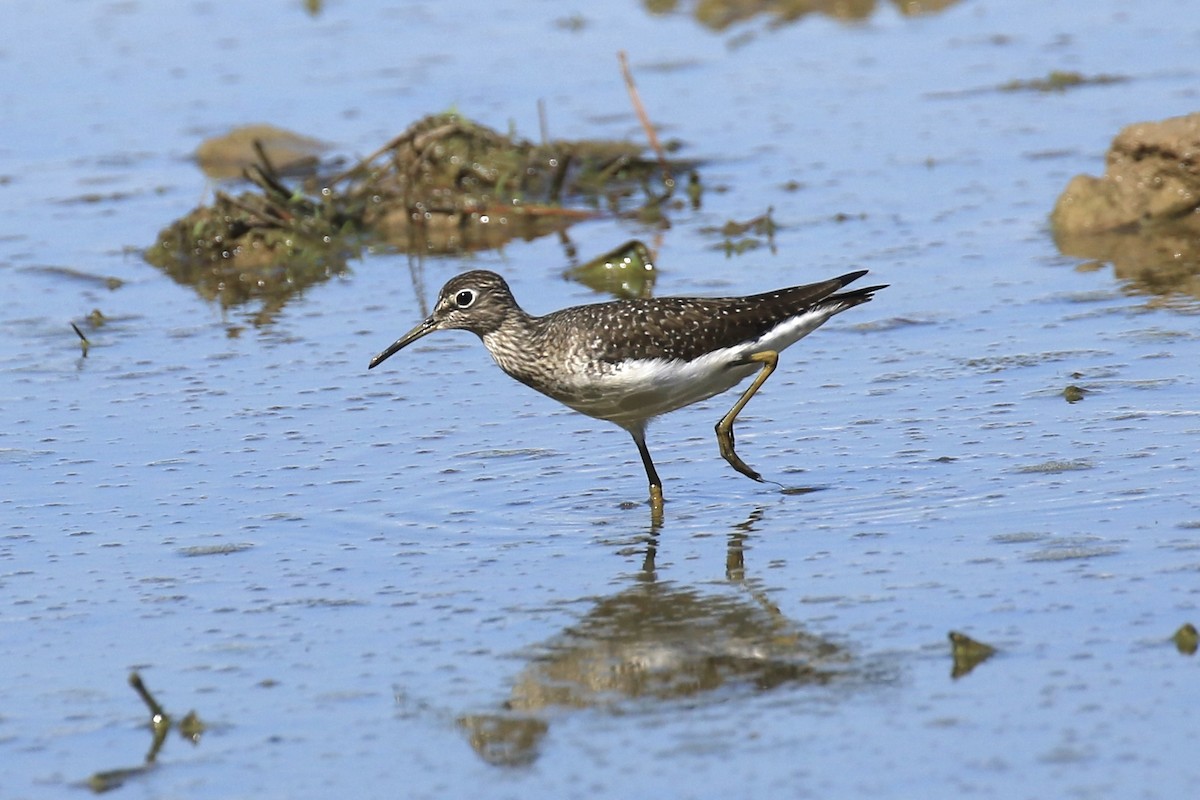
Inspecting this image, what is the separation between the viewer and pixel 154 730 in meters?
5.93

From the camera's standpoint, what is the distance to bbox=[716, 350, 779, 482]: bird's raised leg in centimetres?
829

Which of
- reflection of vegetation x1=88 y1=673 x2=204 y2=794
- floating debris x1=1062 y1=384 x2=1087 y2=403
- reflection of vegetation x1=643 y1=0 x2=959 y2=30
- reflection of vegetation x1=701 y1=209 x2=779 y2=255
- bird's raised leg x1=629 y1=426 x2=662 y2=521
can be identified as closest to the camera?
reflection of vegetation x1=88 y1=673 x2=204 y2=794

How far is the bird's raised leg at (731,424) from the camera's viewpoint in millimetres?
8289

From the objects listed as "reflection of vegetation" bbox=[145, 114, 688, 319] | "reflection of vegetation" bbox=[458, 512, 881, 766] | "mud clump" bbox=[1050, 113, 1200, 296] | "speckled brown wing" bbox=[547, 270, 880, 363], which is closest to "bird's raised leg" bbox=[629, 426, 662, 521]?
"speckled brown wing" bbox=[547, 270, 880, 363]

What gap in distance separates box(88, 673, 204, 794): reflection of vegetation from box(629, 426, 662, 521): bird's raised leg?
2712mm

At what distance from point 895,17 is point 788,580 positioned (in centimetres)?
1446

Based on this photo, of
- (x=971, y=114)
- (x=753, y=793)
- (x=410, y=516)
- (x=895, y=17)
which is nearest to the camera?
(x=753, y=793)

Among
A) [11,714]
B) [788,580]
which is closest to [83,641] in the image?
[11,714]

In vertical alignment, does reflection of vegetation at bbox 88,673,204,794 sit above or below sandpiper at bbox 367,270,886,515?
below

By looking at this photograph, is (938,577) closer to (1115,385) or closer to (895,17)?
(1115,385)

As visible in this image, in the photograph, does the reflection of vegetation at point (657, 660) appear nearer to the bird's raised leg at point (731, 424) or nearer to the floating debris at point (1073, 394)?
the bird's raised leg at point (731, 424)

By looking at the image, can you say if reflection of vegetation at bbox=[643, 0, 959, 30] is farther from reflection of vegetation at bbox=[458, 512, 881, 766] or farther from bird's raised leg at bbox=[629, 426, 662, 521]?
reflection of vegetation at bbox=[458, 512, 881, 766]

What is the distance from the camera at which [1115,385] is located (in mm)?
9109

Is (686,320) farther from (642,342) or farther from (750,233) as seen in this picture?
(750,233)
